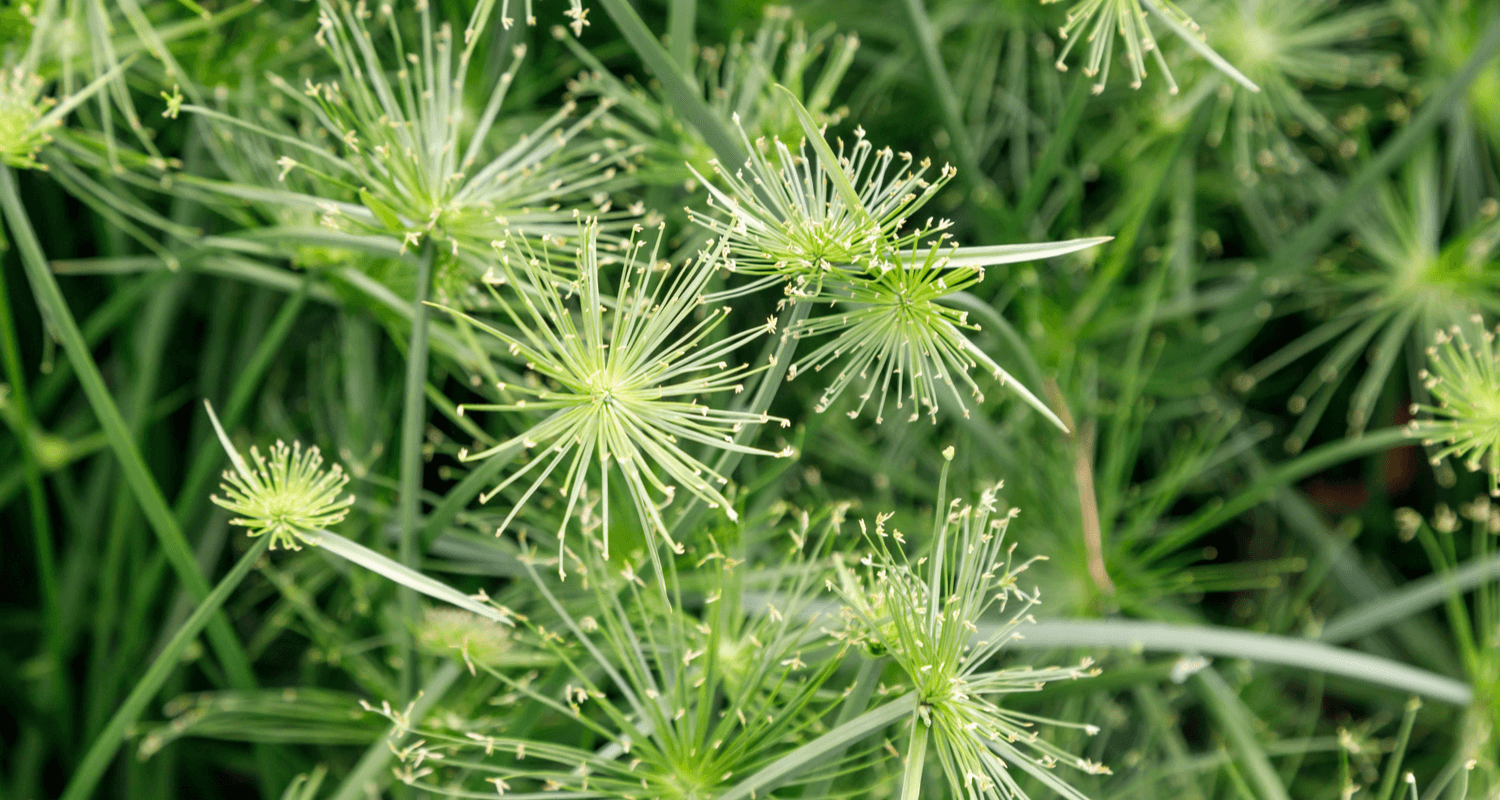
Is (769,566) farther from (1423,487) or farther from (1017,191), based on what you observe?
(1423,487)

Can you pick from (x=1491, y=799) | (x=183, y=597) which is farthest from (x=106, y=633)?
(x=1491, y=799)

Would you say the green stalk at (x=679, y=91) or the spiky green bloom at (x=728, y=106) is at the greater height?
the spiky green bloom at (x=728, y=106)

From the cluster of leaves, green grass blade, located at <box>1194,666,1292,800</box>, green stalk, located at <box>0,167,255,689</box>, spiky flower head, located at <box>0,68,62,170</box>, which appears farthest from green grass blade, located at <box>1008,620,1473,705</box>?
spiky flower head, located at <box>0,68,62,170</box>

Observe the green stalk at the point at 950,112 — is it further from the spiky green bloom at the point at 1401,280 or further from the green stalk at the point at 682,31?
the spiky green bloom at the point at 1401,280

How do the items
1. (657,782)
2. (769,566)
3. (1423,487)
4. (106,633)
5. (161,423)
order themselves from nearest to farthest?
1. (657,782)
2. (769,566)
3. (106,633)
4. (161,423)
5. (1423,487)

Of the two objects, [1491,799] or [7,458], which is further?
[7,458]

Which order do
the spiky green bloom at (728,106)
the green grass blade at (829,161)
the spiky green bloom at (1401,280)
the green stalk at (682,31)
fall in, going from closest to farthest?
1. the green grass blade at (829,161)
2. the green stalk at (682,31)
3. the spiky green bloom at (728,106)
4. the spiky green bloom at (1401,280)

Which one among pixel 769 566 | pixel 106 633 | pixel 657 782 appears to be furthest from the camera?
pixel 106 633

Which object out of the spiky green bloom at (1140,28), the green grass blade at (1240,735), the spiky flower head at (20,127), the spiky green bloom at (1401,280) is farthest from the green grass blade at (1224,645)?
the spiky flower head at (20,127)
